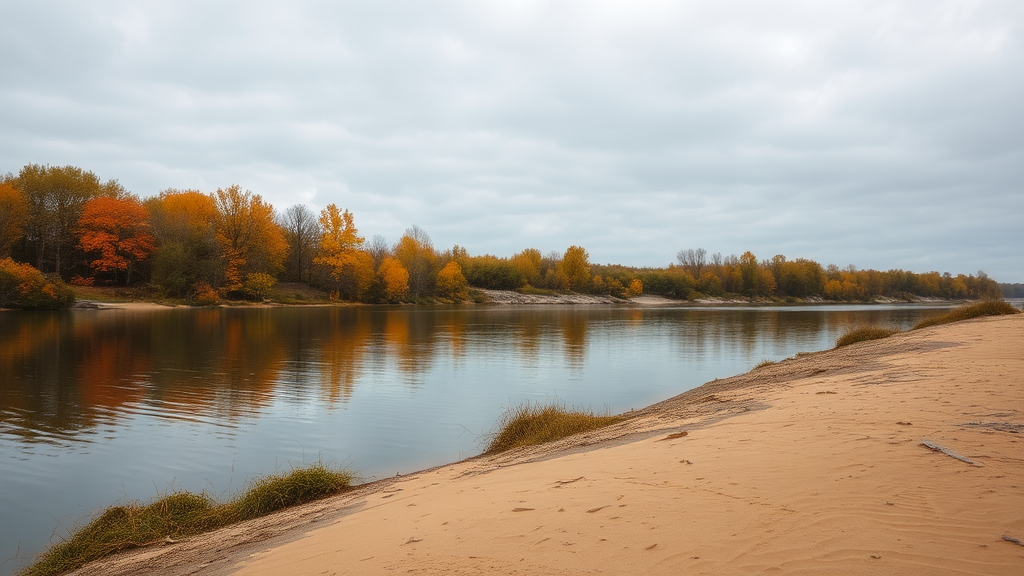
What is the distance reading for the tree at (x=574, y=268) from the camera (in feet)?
393

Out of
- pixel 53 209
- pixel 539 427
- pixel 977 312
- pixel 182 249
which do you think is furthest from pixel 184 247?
pixel 977 312

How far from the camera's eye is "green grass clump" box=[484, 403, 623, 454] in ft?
34.0

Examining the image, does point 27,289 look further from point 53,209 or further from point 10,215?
point 53,209

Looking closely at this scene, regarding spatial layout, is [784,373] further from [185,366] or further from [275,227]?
[275,227]

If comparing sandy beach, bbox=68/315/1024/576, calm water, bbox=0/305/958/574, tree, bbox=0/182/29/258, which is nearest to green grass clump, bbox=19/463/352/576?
sandy beach, bbox=68/315/1024/576

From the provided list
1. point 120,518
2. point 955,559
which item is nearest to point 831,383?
point 955,559

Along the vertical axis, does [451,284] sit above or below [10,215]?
below

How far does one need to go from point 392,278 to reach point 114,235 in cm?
3491

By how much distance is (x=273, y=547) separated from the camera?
5.13m

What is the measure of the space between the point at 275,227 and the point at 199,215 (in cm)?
967

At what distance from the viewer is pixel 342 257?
80.5m

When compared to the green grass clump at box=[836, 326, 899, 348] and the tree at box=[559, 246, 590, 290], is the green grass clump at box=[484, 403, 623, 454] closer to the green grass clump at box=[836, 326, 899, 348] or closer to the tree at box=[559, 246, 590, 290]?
the green grass clump at box=[836, 326, 899, 348]

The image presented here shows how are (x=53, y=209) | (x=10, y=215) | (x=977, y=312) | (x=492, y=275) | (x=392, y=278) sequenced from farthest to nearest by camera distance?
1. (x=492, y=275)
2. (x=392, y=278)
3. (x=53, y=209)
4. (x=10, y=215)
5. (x=977, y=312)

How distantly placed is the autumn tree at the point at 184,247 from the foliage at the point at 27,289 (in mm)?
11050
